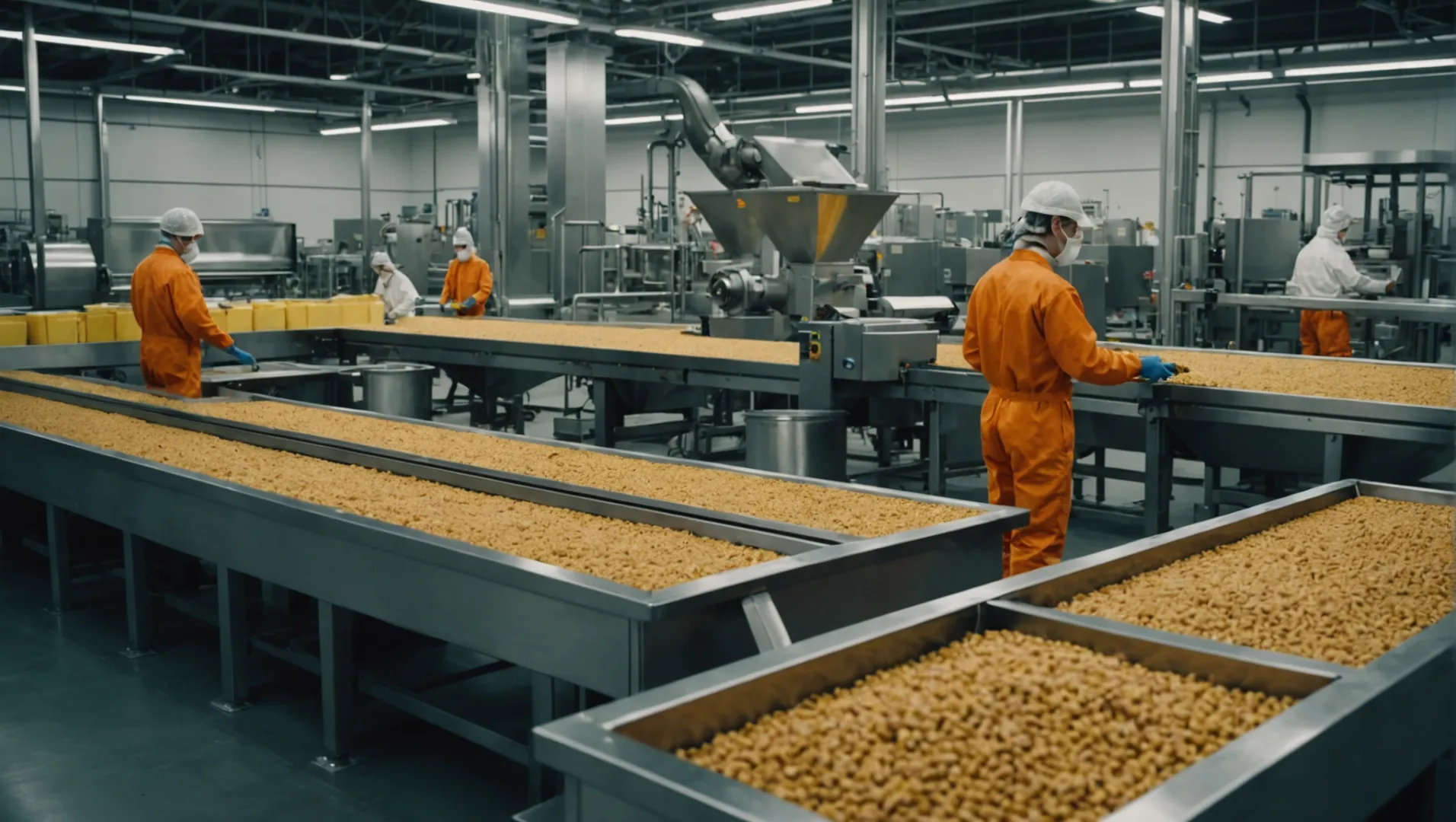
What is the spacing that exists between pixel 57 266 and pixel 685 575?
903 centimetres

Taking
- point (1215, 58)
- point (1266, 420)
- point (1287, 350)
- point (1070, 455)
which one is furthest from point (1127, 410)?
Answer: point (1215, 58)

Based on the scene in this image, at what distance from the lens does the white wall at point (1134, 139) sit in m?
13.1

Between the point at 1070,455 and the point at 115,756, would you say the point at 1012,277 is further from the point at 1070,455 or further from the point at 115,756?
the point at 115,756

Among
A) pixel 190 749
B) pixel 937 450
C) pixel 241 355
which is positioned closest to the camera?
pixel 190 749

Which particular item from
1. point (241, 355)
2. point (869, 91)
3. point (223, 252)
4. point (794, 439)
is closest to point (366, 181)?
point (223, 252)

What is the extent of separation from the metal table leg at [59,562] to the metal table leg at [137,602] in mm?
485

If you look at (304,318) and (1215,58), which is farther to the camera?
(1215,58)

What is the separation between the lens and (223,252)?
39.4ft

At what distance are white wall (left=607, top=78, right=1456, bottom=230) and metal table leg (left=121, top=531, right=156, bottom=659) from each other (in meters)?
12.2

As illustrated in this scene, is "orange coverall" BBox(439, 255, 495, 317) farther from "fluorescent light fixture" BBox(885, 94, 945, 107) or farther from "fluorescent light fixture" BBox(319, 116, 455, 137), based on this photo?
"fluorescent light fixture" BBox(319, 116, 455, 137)

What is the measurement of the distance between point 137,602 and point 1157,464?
352 centimetres

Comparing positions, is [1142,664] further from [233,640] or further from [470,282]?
[470,282]

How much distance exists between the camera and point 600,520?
2670 mm

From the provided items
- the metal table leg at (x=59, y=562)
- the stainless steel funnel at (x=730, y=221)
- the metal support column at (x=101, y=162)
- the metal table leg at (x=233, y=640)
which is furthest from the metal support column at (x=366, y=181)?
the metal table leg at (x=233, y=640)
